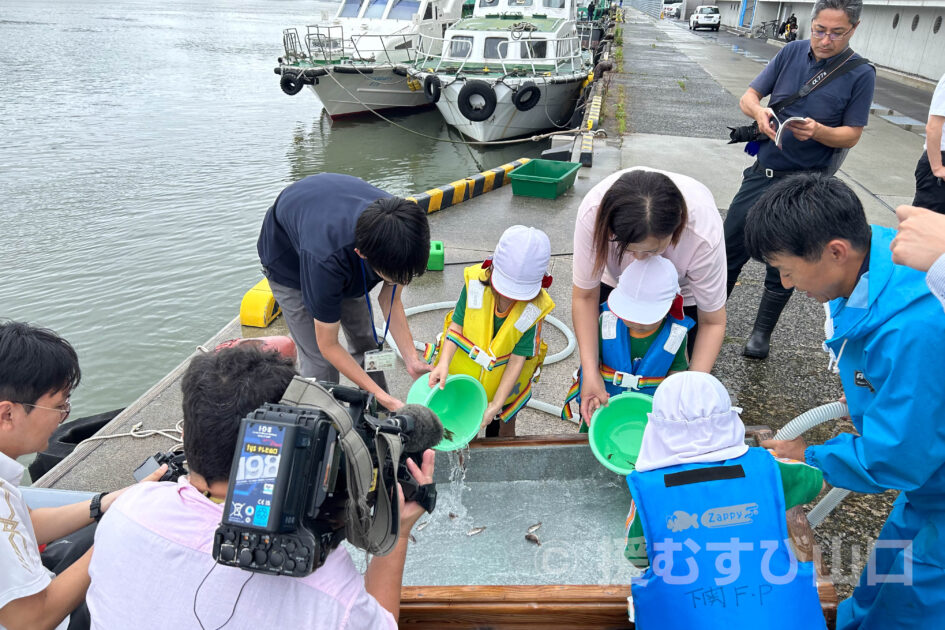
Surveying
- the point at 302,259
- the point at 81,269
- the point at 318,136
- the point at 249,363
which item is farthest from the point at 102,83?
the point at 249,363

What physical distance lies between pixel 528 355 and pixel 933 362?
55.5 inches

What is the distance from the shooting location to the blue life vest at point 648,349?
2295mm

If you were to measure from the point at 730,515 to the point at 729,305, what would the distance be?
3275 mm

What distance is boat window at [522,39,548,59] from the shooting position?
501 inches

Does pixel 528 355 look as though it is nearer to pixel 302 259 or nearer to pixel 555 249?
pixel 302 259

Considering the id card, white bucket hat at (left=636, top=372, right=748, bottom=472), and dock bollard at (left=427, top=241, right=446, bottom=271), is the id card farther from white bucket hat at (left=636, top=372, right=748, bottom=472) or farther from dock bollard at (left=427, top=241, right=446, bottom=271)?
dock bollard at (left=427, top=241, right=446, bottom=271)

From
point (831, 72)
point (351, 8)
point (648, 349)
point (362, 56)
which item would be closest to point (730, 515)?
point (648, 349)

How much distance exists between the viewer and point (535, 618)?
5.51ft

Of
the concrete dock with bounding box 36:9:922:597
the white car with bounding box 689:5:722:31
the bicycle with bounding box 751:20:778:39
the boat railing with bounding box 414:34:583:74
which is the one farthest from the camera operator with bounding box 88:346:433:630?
the white car with bounding box 689:5:722:31

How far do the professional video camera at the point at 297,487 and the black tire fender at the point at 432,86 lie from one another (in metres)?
12.0

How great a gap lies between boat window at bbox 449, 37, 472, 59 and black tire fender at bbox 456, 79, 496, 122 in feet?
4.93

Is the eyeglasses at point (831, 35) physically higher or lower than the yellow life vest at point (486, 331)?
higher

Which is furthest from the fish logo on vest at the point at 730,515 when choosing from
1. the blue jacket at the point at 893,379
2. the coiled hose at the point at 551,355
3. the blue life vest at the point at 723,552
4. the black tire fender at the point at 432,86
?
the black tire fender at the point at 432,86

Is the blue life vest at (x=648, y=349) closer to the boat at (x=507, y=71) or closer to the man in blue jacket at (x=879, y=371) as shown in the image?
the man in blue jacket at (x=879, y=371)
